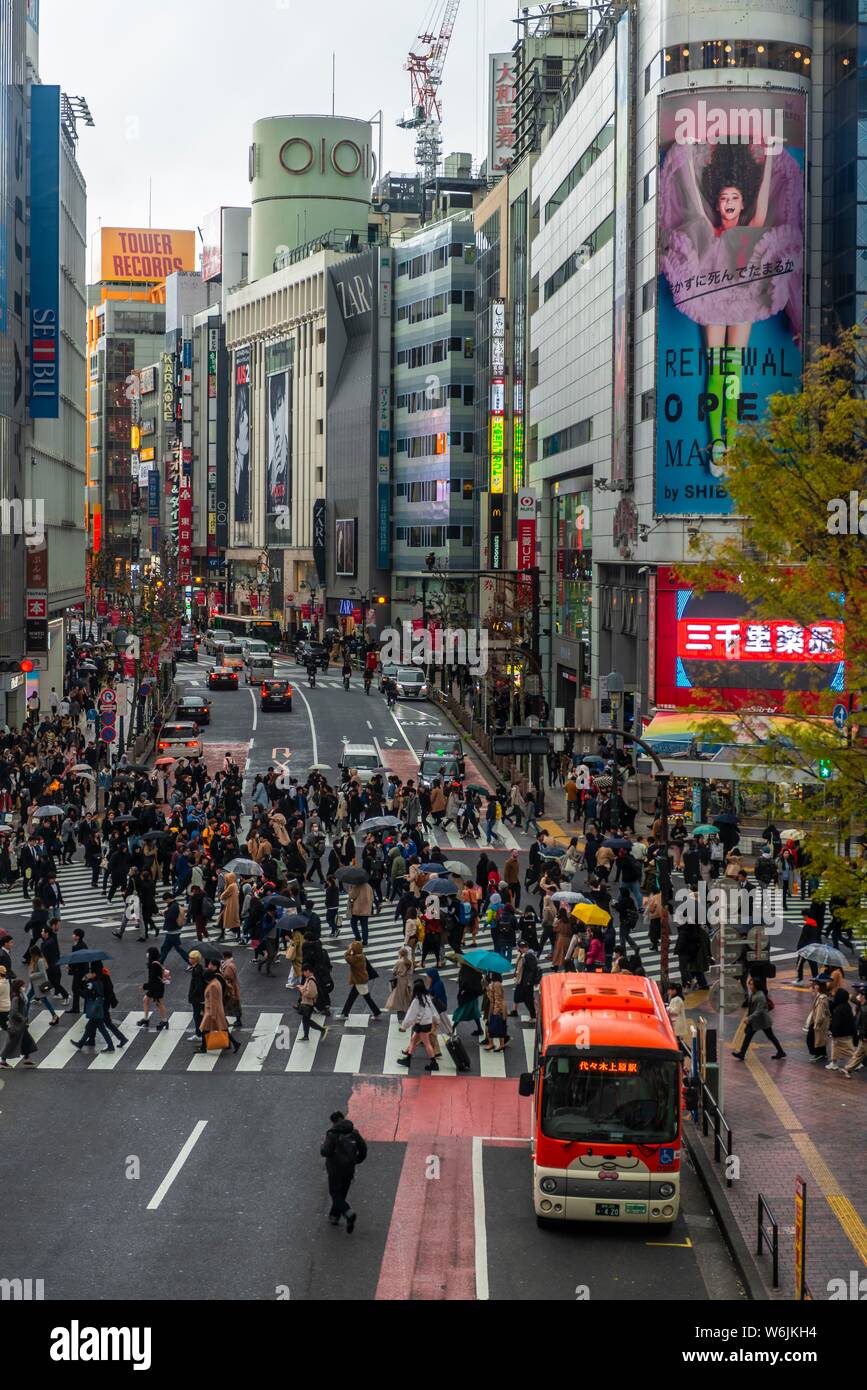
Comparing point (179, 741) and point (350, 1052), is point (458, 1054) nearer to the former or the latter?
point (350, 1052)

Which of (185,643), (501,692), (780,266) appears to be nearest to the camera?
(780,266)

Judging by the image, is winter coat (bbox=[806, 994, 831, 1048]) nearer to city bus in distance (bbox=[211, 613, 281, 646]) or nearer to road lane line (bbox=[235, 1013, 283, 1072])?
road lane line (bbox=[235, 1013, 283, 1072])

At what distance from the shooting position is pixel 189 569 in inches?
7077

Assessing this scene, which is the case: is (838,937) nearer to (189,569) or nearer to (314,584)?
(314,584)

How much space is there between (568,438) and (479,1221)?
59.7 m

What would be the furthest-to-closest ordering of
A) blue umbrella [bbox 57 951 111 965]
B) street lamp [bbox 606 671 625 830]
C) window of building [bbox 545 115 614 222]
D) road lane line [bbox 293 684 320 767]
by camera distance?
road lane line [bbox 293 684 320 767] → window of building [bbox 545 115 614 222] → street lamp [bbox 606 671 625 830] → blue umbrella [bbox 57 951 111 965]

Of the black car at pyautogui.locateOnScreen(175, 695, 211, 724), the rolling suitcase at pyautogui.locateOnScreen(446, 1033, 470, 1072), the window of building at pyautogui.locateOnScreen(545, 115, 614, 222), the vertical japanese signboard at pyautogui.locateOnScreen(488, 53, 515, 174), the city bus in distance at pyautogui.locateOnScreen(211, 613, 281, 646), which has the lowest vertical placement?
the rolling suitcase at pyautogui.locateOnScreen(446, 1033, 470, 1072)

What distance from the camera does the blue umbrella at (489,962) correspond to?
25.2 meters

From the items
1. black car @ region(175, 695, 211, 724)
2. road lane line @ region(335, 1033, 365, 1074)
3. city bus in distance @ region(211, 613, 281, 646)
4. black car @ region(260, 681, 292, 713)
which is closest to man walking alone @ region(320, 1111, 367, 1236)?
road lane line @ region(335, 1033, 365, 1074)

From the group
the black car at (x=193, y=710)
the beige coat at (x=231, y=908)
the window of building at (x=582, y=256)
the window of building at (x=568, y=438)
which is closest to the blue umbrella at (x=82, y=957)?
the beige coat at (x=231, y=908)

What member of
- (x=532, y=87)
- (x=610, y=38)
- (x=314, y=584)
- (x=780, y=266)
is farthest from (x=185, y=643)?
(x=780, y=266)

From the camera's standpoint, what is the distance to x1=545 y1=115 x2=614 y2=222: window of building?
2452 inches

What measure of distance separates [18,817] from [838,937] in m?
21.7

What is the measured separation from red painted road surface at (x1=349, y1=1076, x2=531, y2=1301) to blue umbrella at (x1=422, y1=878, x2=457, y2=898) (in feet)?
25.5
